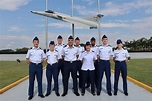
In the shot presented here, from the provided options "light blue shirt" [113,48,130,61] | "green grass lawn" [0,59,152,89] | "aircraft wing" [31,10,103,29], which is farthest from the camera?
"aircraft wing" [31,10,103,29]

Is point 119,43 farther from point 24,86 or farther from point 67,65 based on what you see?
point 24,86

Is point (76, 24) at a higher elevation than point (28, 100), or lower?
higher

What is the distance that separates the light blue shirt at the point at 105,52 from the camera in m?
6.07

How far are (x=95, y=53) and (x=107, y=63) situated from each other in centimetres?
42

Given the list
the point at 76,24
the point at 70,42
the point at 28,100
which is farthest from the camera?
the point at 76,24

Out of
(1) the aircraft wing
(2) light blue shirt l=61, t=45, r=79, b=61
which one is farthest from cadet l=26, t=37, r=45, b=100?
(1) the aircraft wing

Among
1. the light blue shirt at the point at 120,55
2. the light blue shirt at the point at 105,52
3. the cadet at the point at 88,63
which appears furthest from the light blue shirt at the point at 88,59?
the light blue shirt at the point at 120,55

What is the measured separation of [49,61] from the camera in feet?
20.0

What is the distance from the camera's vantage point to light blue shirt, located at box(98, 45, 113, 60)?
19.9 ft

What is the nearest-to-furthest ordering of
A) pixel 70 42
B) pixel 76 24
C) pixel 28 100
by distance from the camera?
pixel 28 100 < pixel 70 42 < pixel 76 24

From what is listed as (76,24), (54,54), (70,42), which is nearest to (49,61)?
(54,54)

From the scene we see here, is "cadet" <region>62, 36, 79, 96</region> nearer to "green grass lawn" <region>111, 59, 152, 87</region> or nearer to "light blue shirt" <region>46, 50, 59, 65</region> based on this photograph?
"light blue shirt" <region>46, 50, 59, 65</region>

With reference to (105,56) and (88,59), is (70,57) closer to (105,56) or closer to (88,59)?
(88,59)

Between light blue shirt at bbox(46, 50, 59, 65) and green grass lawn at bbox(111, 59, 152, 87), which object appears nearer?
light blue shirt at bbox(46, 50, 59, 65)
